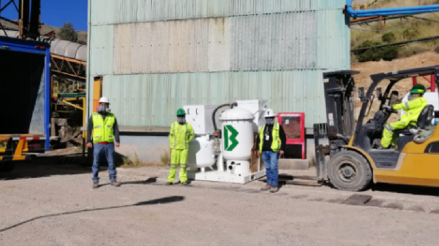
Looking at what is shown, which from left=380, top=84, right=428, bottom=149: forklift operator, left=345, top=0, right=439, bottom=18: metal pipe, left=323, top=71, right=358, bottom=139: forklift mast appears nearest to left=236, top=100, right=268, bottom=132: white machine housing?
left=323, top=71, right=358, bottom=139: forklift mast

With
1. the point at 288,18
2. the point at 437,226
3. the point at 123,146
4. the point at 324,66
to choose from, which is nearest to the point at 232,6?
Answer: the point at 288,18

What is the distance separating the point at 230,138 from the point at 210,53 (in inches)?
191

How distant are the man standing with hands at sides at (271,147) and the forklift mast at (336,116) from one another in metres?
1.00

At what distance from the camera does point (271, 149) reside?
30.8 ft

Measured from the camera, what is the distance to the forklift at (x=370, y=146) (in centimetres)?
829

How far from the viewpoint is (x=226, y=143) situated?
10594 millimetres

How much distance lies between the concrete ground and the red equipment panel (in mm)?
3134

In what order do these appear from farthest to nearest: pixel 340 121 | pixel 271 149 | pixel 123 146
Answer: pixel 123 146 → pixel 340 121 → pixel 271 149

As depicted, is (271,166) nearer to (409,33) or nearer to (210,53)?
(210,53)

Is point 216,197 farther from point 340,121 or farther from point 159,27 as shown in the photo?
point 159,27

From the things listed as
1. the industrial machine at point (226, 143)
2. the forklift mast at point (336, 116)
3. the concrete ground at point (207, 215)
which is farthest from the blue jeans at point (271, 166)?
the forklift mast at point (336, 116)

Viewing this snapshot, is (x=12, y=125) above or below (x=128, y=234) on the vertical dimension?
above

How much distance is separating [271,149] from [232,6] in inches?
258

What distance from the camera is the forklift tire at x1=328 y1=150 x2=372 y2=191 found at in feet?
29.7
